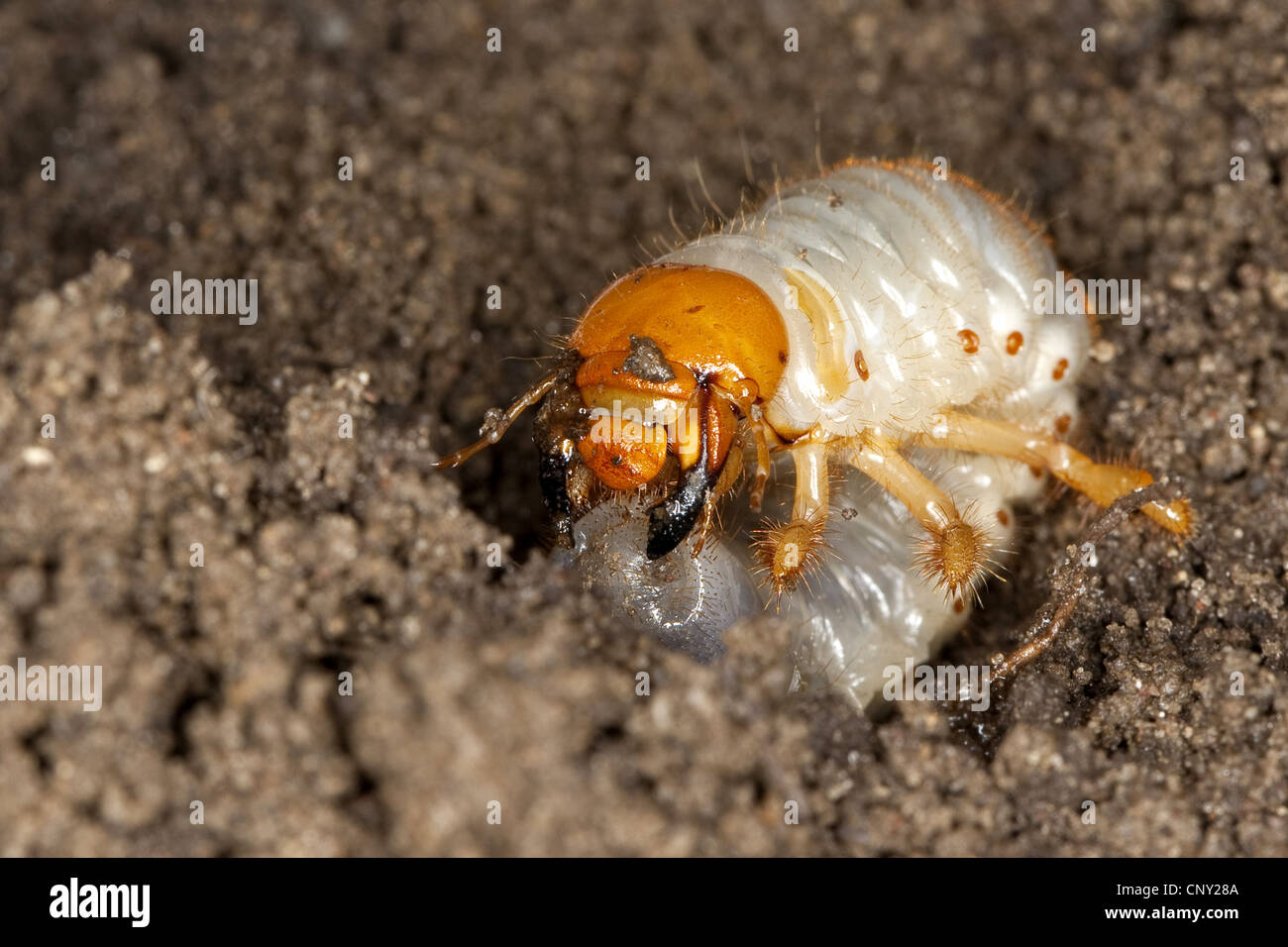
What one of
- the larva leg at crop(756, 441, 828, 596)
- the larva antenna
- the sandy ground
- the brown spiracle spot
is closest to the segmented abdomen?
the brown spiracle spot

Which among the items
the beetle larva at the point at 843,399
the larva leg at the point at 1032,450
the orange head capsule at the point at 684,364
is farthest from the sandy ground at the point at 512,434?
the orange head capsule at the point at 684,364

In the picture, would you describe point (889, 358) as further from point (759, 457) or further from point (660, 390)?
point (660, 390)

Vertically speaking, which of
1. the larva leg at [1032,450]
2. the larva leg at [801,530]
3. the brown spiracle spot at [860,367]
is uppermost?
the brown spiracle spot at [860,367]

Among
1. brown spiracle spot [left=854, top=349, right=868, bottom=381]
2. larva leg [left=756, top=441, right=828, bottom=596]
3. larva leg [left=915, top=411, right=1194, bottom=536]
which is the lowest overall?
larva leg [left=756, top=441, right=828, bottom=596]

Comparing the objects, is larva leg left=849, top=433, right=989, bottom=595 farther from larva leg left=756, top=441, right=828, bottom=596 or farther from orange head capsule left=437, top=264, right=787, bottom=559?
orange head capsule left=437, top=264, right=787, bottom=559

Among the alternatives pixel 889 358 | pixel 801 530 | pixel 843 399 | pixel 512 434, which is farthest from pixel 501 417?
pixel 889 358

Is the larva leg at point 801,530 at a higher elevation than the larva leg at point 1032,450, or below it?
below

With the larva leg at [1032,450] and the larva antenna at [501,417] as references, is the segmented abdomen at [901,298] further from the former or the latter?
the larva antenna at [501,417]
